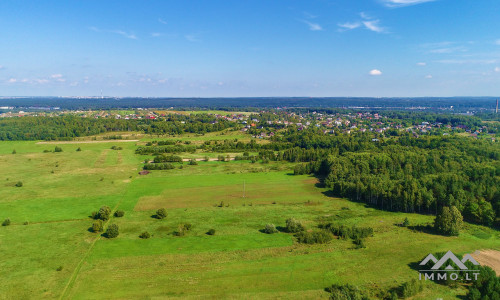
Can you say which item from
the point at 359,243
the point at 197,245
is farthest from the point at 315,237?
the point at 197,245

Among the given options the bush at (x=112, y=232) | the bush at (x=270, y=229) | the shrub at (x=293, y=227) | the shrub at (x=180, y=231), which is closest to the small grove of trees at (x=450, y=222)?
the shrub at (x=293, y=227)

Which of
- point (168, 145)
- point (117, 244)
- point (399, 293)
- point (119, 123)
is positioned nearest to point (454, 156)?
point (399, 293)

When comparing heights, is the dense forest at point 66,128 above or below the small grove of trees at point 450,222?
above

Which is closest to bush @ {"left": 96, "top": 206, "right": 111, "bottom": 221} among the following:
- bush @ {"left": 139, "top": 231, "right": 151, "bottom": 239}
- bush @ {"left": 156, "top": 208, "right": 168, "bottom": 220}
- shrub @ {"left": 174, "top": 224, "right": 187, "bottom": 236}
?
bush @ {"left": 156, "top": 208, "right": 168, "bottom": 220}

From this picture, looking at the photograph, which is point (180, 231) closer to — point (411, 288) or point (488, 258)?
point (411, 288)

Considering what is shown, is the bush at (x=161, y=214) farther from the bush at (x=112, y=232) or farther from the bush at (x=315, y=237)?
the bush at (x=315, y=237)

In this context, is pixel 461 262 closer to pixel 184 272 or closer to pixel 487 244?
pixel 487 244
